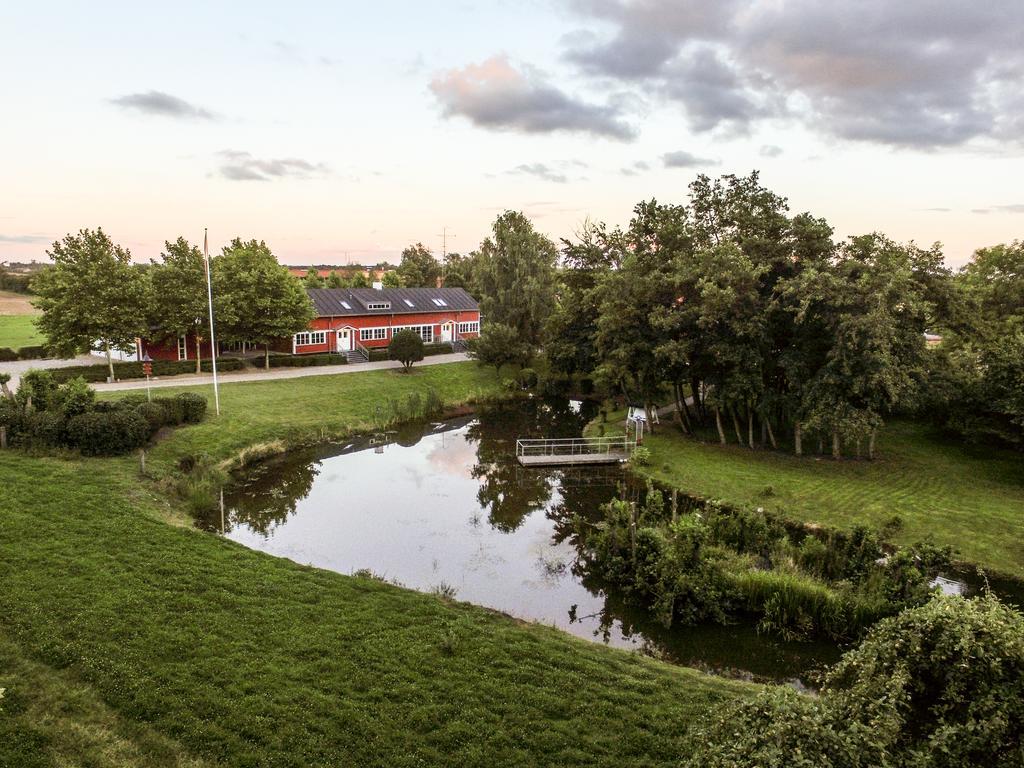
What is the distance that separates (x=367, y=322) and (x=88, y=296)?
62.9ft

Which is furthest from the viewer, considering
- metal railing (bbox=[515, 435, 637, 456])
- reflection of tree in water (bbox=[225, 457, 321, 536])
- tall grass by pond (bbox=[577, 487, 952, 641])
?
metal railing (bbox=[515, 435, 637, 456])

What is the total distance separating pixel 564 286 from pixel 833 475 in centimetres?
1806

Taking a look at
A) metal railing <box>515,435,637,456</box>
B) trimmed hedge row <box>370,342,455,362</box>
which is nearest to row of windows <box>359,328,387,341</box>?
trimmed hedge row <box>370,342,455,362</box>

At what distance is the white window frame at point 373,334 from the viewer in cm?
4688

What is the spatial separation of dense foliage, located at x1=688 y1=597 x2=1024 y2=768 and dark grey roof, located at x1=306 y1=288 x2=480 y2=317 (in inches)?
1616

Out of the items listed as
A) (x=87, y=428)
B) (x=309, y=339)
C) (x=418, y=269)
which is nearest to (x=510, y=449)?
(x=87, y=428)

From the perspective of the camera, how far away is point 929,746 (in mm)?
4988

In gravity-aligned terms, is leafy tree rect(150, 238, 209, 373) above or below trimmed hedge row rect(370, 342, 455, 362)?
above

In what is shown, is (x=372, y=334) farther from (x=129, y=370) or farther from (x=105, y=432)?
(x=105, y=432)

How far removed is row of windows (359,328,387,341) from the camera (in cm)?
4684

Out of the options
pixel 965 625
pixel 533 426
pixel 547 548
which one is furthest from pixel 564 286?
pixel 965 625

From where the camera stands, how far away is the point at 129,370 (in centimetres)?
3275

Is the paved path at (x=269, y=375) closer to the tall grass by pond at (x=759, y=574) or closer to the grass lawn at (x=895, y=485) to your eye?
the grass lawn at (x=895, y=485)

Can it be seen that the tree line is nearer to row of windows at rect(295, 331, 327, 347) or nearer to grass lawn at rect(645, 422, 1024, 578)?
grass lawn at rect(645, 422, 1024, 578)
